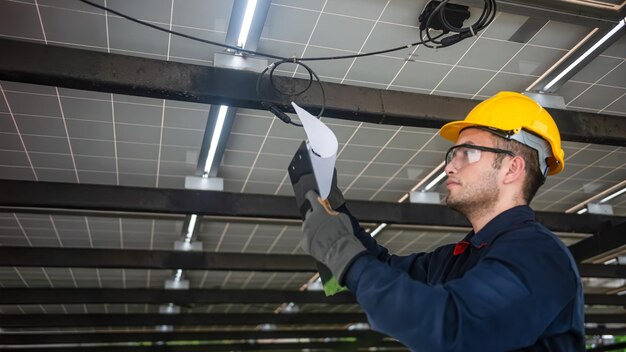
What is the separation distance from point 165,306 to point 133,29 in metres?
15.3

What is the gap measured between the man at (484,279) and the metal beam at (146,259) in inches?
418

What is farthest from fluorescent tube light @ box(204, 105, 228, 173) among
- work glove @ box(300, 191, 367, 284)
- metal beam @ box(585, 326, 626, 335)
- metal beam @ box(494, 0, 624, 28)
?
metal beam @ box(585, 326, 626, 335)

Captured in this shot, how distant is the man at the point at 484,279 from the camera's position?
57.1 inches

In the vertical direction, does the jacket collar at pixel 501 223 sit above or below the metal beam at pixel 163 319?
below

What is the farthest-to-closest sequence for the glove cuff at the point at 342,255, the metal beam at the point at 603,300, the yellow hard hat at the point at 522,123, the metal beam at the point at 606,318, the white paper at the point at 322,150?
the metal beam at the point at 606,318, the metal beam at the point at 603,300, the yellow hard hat at the point at 522,123, the white paper at the point at 322,150, the glove cuff at the point at 342,255

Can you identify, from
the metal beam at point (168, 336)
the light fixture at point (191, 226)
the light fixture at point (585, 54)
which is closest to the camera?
the light fixture at point (585, 54)

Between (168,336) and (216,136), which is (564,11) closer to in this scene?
(216,136)

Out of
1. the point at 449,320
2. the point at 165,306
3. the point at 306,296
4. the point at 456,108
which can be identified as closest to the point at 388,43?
the point at 456,108

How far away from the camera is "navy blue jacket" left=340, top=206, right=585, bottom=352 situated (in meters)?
1.44

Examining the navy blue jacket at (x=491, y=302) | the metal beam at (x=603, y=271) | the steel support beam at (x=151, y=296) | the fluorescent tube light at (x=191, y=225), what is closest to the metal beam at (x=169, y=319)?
the steel support beam at (x=151, y=296)

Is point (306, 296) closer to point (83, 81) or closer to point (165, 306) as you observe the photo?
point (165, 306)

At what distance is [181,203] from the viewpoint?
877 cm

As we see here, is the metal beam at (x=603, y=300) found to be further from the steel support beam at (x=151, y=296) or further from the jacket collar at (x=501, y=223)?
the jacket collar at (x=501, y=223)

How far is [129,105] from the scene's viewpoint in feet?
21.8
